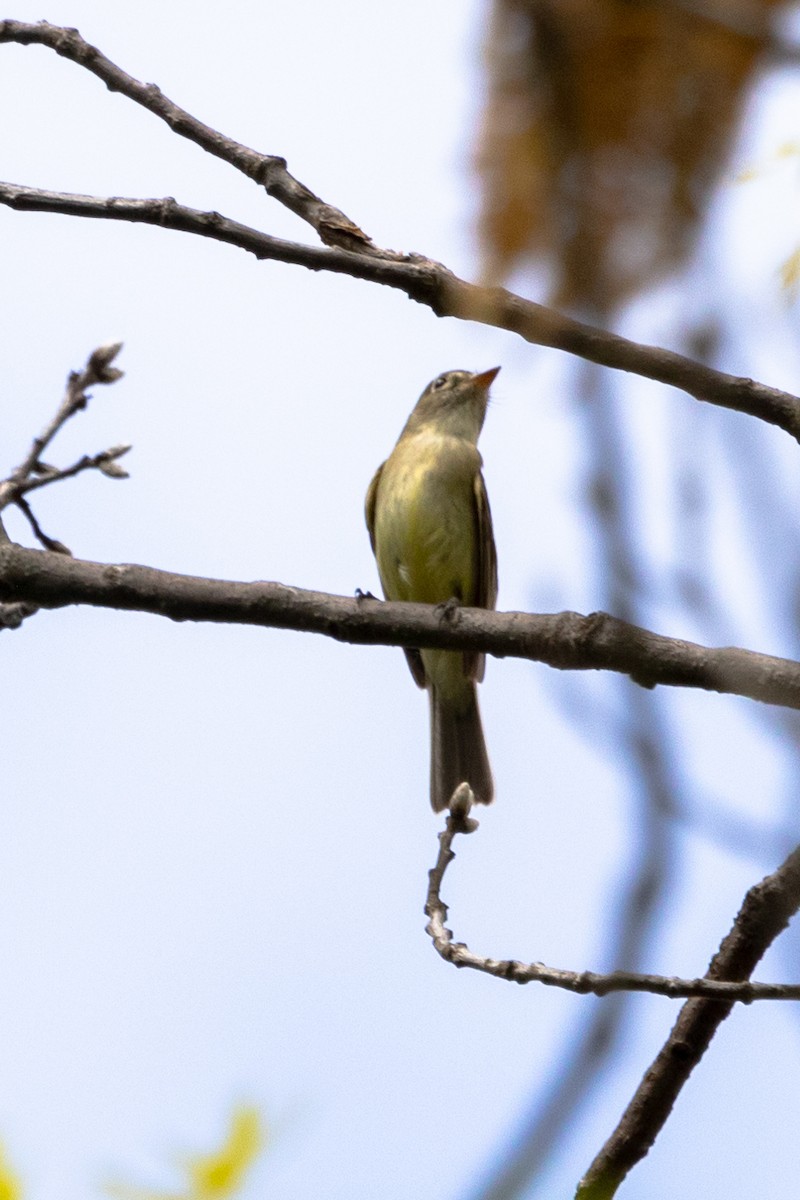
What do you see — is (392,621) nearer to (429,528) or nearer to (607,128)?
(607,128)

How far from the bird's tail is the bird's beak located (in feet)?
6.88

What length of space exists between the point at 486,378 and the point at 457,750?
251 centimetres

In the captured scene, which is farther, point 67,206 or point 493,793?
point 493,793

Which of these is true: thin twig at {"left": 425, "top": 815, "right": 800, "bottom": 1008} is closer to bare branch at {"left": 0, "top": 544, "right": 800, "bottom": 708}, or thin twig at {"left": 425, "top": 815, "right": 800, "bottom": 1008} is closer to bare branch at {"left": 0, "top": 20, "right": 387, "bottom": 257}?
bare branch at {"left": 0, "top": 544, "right": 800, "bottom": 708}

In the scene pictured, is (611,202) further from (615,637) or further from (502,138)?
(615,637)

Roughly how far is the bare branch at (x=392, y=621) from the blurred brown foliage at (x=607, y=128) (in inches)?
99.4

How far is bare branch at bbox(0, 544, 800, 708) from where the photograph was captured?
3975 millimetres

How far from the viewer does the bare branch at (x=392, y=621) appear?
13.0 feet

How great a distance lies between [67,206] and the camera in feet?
11.9

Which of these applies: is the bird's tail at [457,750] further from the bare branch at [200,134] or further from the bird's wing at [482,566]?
the bare branch at [200,134]

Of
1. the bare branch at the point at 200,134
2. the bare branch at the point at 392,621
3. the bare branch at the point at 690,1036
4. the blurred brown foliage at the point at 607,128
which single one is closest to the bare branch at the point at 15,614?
the bare branch at the point at 392,621

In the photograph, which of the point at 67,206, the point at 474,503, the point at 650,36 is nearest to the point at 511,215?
the point at 650,36

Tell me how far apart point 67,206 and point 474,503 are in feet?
18.9

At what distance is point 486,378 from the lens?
10242mm
